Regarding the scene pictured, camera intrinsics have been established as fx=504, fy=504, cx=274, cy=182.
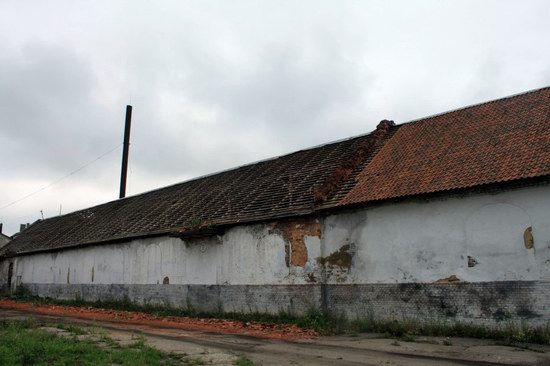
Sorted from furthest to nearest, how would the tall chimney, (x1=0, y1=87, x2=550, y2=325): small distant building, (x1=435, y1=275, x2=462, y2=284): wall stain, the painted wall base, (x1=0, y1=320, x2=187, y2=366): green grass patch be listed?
1. the tall chimney
2. (x1=435, y1=275, x2=462, y2=284): wall stain
3. (x1=0, y1=87, x2=550, y2=325): small distant building
4. the painted wall base
5. (x1=0, y1=320, x2=187, y2=366): green grass patch

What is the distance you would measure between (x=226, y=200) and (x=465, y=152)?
10763mm

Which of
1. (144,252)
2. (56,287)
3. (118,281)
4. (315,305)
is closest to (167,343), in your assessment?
(315,305)

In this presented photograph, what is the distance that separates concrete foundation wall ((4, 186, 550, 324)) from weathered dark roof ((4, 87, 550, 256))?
0.54 metres

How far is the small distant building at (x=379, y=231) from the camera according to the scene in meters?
12.5

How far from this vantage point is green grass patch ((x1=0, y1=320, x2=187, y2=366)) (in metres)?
8.28

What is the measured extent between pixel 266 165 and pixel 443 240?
39.7 feet

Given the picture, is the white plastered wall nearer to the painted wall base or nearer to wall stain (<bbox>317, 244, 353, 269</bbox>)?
wall stain (<bbox>317, 244, 353, 269</bbox>)

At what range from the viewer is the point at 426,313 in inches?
531

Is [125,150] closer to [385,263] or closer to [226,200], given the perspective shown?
[226,200]

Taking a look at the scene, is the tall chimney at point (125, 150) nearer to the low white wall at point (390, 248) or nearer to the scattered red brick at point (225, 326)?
the low white wall at point (390, 248)

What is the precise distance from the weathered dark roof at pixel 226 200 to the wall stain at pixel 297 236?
1.30ft

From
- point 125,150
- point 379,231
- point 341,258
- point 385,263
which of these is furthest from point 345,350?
point 125,150


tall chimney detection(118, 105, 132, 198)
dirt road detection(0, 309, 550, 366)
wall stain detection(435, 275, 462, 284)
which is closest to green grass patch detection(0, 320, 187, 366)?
dirt road detection(0, 309, 550, 366)

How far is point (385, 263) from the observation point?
48.1 feet
